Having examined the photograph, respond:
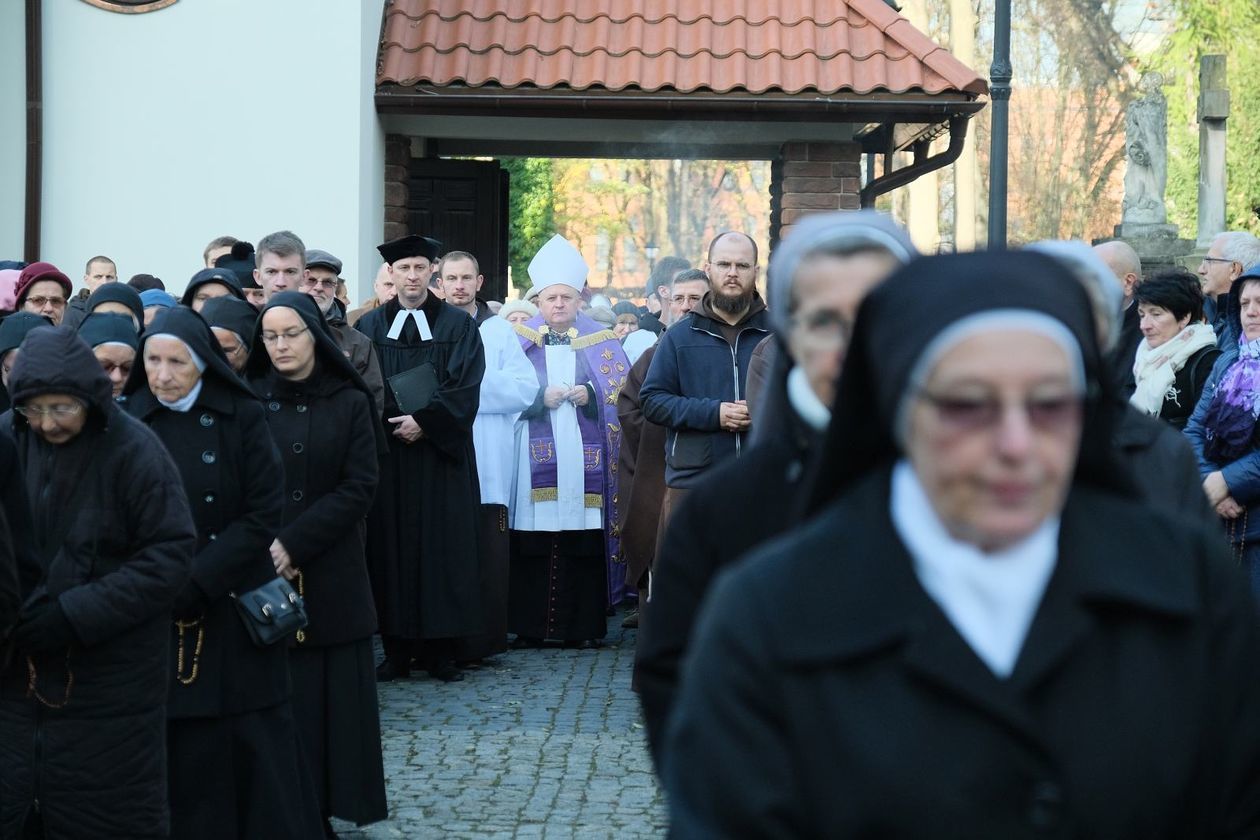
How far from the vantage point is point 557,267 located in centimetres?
1109

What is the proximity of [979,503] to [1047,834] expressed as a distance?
0.36m

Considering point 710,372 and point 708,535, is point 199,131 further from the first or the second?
point 708,535

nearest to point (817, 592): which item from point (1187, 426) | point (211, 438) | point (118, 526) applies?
point (118, 526)

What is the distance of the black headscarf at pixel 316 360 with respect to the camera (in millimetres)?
6625

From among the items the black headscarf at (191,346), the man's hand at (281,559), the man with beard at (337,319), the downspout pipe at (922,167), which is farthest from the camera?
the downspout pipe at (922,167)

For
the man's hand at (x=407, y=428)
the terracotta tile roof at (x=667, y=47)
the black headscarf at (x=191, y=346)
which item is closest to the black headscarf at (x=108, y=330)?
the black headscarf at (x=191, y=346)

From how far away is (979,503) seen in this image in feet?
6.56

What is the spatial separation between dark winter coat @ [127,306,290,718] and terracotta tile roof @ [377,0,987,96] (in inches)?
324

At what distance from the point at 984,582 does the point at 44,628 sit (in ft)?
11.8

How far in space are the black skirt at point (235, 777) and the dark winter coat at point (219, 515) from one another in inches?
3.5

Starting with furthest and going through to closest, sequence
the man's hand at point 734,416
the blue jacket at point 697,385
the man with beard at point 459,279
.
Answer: the man with beard at point 459,279 → the blue jacket at point 697,385 → the man's hand at point 734,416

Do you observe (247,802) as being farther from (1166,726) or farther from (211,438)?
(1166,726)

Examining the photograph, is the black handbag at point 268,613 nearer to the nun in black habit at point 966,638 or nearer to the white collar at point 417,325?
the nun in black habit at point 966,638

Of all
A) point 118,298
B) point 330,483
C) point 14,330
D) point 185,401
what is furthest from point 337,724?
point 118,298
